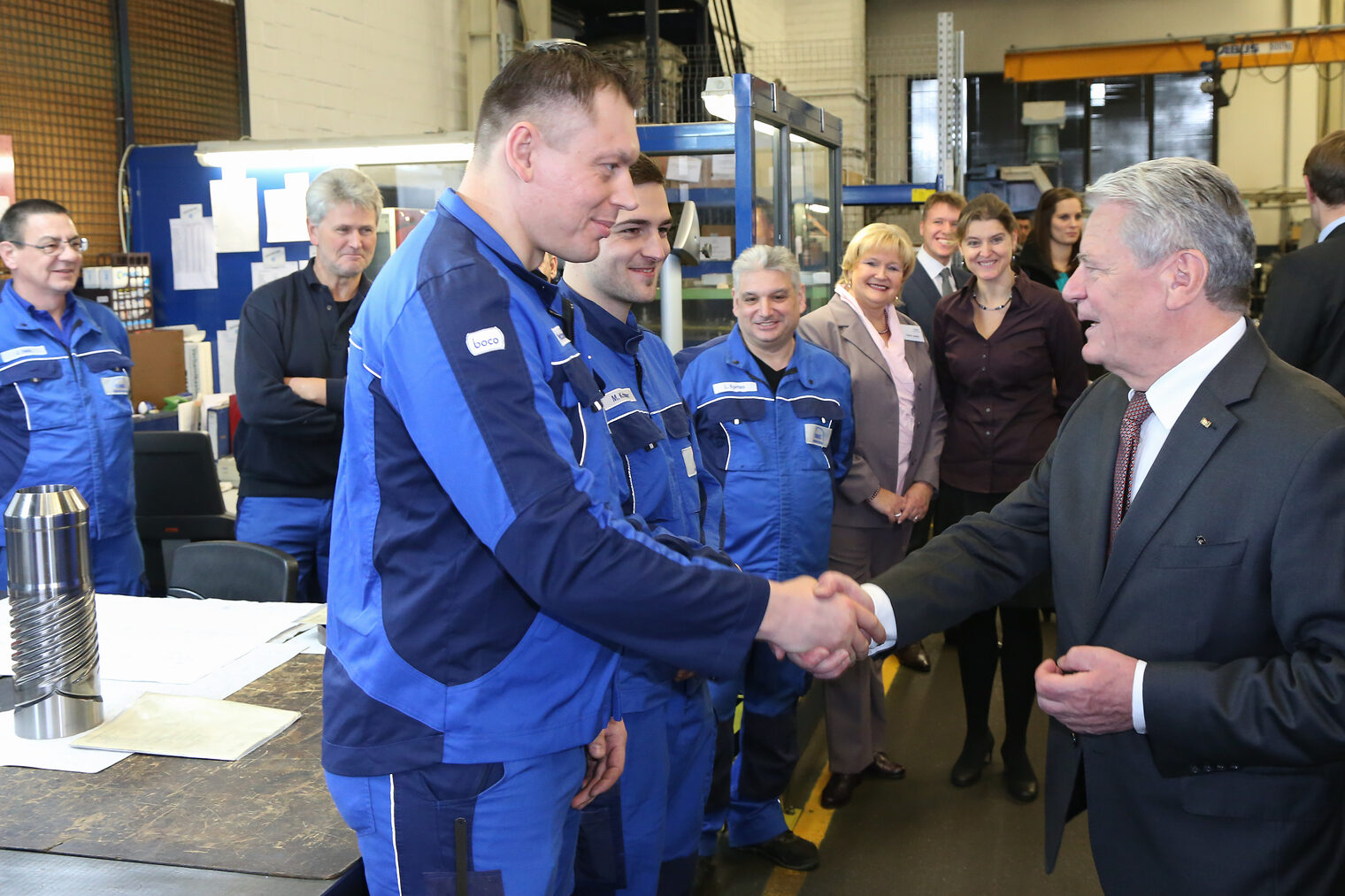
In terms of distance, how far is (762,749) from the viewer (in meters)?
3.15

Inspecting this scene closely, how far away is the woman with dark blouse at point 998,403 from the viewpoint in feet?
12.2

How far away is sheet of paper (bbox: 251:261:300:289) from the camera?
5.18m

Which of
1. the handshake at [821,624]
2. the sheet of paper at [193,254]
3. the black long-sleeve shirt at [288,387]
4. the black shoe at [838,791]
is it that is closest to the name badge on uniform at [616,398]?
the handshake at [821,624]

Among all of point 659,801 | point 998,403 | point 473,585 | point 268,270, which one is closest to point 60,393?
point 268,270

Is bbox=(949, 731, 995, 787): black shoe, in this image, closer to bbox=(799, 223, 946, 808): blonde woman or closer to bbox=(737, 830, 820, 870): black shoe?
bbox=(799, 223, 946, 808): blonde woman

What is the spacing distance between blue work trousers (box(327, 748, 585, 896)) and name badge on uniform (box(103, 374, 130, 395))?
9.35 ft

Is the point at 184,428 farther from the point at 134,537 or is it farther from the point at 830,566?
the point at 830,566

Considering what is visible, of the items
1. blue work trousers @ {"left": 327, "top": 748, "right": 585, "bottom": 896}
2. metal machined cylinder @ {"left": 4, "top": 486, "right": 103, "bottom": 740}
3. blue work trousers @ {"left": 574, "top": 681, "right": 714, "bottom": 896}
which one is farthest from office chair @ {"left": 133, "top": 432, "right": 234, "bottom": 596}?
blue work trousers @ {"left": 327, "top": 748, "right": 585, "bottom": 896}

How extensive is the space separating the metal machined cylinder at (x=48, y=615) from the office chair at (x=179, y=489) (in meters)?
2.24

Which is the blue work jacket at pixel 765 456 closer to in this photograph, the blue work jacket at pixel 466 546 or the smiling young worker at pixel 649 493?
the smiling young worker at pixel 649 493

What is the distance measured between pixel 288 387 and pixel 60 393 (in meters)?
0.88

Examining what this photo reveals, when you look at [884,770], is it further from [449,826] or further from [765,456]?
[449,826]

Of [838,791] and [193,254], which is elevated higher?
[193,254]

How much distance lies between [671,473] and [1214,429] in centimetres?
99
